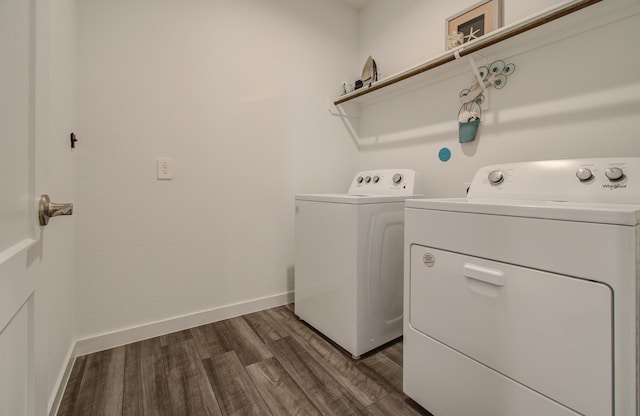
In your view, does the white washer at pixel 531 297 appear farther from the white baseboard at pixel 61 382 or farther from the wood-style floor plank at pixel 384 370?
the white baseboard at pixel 61 382

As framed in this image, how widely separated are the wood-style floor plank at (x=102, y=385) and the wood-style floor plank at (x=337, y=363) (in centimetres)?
83

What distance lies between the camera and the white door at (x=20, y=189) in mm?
439

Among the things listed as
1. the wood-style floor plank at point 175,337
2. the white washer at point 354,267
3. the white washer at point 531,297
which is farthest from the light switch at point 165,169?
the white washer at point 531,297

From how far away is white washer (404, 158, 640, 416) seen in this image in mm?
621

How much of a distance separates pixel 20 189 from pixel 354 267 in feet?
3.85

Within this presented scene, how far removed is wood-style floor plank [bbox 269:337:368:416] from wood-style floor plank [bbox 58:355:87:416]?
2.70 ft

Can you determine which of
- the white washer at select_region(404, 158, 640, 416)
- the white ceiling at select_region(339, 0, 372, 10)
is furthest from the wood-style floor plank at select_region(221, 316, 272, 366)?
the white ceiling at select_region(339, 0, 372, 10)

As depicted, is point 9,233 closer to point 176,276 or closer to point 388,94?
point 176,276

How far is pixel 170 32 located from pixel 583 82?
82.3 inches

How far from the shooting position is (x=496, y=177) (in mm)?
1260

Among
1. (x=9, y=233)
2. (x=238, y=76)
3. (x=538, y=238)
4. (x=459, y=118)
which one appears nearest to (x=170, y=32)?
(x=238, y=76)

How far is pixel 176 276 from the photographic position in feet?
5.39

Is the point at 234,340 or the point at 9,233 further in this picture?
the point at 234,340

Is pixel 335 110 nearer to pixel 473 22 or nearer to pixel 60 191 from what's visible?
pixel 473 22
